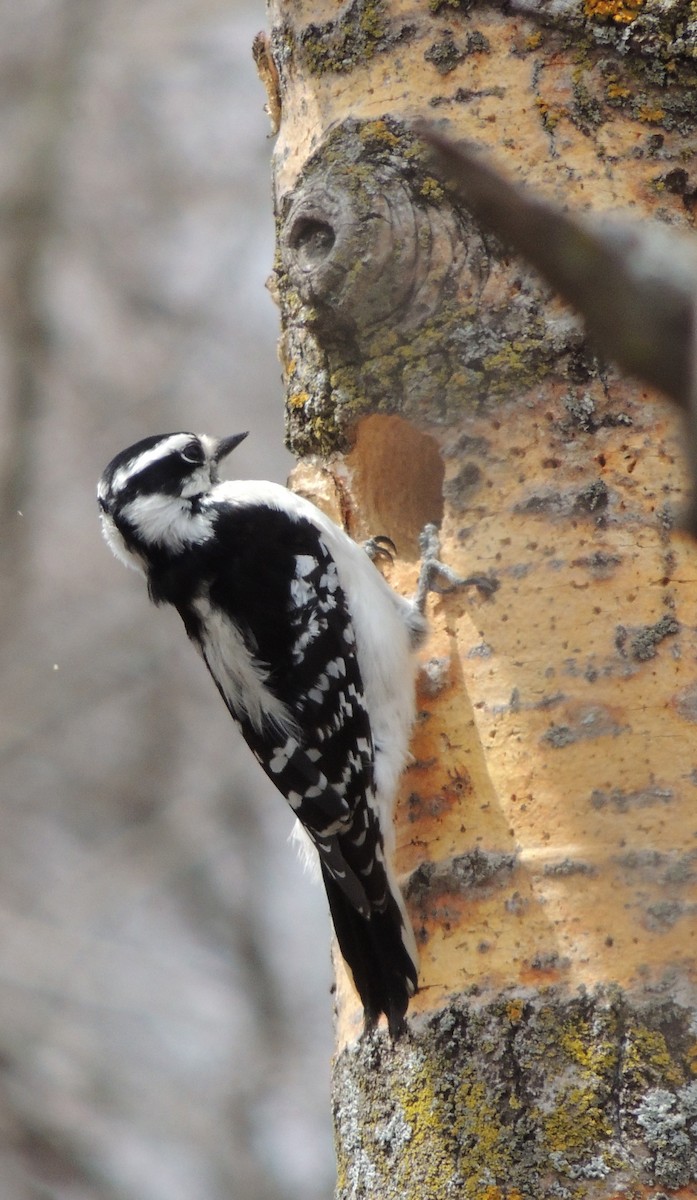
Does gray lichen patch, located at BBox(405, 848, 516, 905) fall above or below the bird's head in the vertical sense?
below

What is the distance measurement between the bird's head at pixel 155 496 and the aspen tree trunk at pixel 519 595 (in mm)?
479

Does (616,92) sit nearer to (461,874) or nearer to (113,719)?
(461,874)

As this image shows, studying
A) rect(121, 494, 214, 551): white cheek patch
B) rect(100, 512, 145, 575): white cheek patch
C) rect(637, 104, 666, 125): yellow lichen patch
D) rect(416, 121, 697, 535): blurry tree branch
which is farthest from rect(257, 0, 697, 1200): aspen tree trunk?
rect(416, 121, 697, 535): blurry tree branch

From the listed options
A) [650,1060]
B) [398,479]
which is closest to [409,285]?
[398,479]

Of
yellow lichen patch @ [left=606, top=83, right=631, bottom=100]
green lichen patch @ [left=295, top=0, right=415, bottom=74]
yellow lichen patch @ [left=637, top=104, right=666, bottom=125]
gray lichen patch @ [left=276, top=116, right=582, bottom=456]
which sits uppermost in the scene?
green lichen patch @ [left=295, top=0, right=415, bottom=74]

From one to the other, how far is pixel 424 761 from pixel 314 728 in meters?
0.50

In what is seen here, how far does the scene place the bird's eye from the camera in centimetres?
412

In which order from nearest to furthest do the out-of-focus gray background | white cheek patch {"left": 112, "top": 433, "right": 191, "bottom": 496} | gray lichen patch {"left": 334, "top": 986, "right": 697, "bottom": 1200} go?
1. gray lichen patch {"left": 334, "top": 986, "right": 697, "bottom": 1200}
2. white cheek patch {"left": 112, "top": 433, "right": 191, "bottom": 496}
3. the out-of-focus gray background

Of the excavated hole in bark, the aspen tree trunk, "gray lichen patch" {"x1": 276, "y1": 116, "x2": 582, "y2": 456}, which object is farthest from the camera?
the excavated hole in bark

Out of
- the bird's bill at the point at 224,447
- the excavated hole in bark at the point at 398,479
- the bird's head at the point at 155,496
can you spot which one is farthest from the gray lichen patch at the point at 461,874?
the bird's bill at the point at 224,447

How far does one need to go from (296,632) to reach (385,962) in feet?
3.52

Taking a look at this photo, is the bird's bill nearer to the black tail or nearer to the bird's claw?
the bird's claw

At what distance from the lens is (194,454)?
4.16m

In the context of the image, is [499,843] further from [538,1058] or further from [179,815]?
[179,815]
